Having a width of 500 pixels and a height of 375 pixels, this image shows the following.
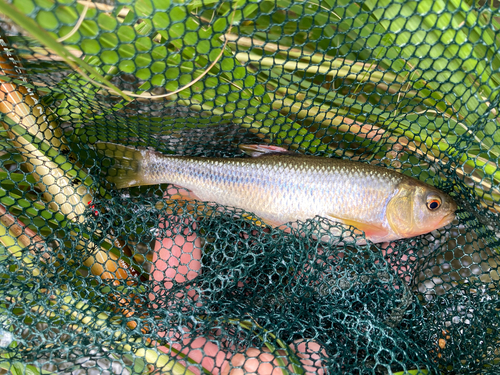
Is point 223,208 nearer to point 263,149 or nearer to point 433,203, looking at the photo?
point 263,149

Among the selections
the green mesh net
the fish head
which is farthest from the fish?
the green mesh net

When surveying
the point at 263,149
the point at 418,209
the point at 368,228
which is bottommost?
the point at 368,228

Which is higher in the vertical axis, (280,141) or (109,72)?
(109,72)

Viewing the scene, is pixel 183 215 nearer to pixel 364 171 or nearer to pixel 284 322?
pixel 284 322

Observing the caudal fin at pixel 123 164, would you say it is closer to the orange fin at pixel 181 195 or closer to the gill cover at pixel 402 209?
the orange fin at pixel 181 195

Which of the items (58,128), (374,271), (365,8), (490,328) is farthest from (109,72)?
(490,328)


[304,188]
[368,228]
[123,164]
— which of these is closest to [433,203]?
[368,228]

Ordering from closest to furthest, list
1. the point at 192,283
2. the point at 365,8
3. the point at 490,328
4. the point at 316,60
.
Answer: the point at 192,283 < the point at 490,328 < the point at 365,8 < the point at 316,60
